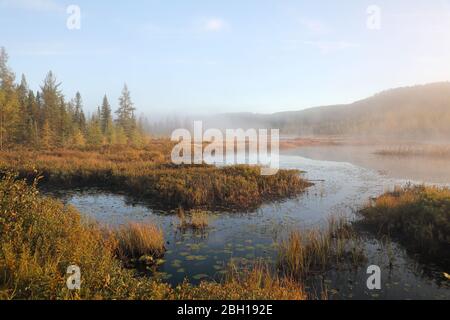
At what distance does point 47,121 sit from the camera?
1983 inches

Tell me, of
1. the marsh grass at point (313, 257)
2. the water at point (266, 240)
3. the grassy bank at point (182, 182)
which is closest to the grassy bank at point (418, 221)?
the water at point (266, 240)

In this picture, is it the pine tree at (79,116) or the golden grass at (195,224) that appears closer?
the golden grass at (195,224)

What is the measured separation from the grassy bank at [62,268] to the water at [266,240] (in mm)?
1170

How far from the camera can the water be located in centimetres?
835

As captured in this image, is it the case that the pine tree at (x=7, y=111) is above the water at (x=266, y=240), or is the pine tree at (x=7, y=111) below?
above

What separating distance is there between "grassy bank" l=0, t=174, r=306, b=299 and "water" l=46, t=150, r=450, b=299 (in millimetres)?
1170

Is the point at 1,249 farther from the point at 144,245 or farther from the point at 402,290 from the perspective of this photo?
the point at 402,290

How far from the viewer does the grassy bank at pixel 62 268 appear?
5746mm

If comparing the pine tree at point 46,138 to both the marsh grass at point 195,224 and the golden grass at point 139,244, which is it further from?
the golden grass at point 139,244

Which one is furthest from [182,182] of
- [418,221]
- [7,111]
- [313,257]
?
[7,111]

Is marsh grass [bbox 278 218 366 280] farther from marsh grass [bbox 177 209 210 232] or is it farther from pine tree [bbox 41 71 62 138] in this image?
pine tree [bbox 41 71 62 138]

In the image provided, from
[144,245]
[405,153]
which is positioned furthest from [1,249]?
[405,153]

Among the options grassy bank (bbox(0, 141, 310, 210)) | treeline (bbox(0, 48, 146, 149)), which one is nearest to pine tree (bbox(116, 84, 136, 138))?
treeline (bbox(0, 48, 146, 149))

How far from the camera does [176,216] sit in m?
15.1
